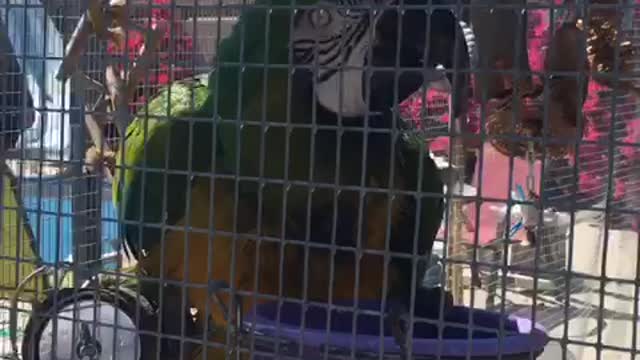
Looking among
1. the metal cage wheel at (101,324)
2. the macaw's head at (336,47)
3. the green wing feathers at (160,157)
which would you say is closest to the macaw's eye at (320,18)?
the macaw's head at (336,47)

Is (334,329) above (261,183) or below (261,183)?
below

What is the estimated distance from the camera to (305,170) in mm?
610

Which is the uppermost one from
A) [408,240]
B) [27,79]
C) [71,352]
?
[27,79]

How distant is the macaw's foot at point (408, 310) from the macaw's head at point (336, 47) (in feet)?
0.45

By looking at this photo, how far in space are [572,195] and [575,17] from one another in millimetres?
111

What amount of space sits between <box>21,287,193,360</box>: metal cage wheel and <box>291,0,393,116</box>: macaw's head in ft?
0.70

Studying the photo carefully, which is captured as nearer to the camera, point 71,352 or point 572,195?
point 572,195

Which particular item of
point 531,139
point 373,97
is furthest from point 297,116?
point 531,139

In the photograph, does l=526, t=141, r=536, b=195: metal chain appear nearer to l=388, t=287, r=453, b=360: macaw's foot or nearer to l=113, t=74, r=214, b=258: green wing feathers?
l=388, t=287, r=453, b=360: macaw's foot

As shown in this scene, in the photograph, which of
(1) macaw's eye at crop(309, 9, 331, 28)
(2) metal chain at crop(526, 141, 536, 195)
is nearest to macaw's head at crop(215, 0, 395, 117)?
(1) macaw's eye at crop(309, 9, 331, 28)

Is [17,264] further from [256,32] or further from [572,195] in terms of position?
[572,195]

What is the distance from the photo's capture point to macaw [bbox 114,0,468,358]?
1.92 ft

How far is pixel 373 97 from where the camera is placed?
0.59 m

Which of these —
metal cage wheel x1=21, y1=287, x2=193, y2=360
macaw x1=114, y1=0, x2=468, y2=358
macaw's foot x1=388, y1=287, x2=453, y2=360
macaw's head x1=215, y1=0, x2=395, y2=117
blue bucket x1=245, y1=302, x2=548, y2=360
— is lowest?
metal cage wheel x1=21, y1=287, x2=193, y2=360
